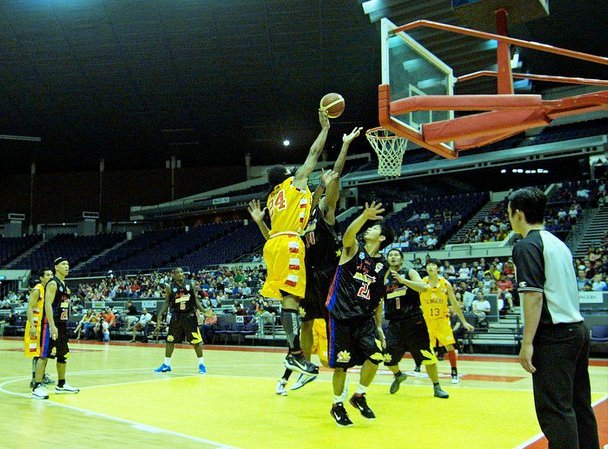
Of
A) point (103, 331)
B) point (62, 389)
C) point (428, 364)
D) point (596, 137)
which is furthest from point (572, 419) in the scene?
point (596, 137)

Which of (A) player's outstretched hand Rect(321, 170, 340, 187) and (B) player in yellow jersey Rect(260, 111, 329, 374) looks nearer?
(A) player's outstretched hand Rect(321, 170, 340, 187)

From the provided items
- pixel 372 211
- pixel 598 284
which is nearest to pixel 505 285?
pixel 598 284

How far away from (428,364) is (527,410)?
130 centimetres

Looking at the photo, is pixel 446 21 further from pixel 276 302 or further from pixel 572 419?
pixel 572 419

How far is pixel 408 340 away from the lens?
6.98m

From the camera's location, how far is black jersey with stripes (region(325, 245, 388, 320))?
16.8 ft

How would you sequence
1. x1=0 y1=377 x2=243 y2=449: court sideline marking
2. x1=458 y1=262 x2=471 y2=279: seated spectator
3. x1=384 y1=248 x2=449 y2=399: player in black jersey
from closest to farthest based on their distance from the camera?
x1=0 y1=377 x2=243 y2=449: court sideline marking < x1=384 y1=248 x2=449 y2=399: player in black jersey < x1=458 y1=262 x2=471 y2=279: seated spectator

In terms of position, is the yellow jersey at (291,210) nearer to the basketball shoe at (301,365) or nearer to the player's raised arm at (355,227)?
the player's raised arm at (355,227)

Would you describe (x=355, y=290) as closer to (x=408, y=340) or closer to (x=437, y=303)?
(x=408, y=340)

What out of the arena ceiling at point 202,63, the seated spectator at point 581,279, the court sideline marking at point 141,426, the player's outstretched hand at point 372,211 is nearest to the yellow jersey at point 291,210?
the player's outstretched hand at point 372,211

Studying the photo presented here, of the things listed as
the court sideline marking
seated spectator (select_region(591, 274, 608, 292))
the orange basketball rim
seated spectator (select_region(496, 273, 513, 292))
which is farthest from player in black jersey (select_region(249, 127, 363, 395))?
seated spectator (select_region(496, 273, 513, 292))

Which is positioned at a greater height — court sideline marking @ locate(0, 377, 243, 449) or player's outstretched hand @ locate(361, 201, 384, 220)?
player's outstretched hand @ locate(361, 201, 384, 220)

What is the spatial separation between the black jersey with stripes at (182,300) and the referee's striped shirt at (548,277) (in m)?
7.84

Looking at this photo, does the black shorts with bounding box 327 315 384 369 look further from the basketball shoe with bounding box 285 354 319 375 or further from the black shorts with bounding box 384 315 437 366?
the black shorts with bounding box 384 315 437 366
